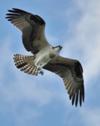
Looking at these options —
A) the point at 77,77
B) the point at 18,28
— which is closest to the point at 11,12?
the point at 18,28

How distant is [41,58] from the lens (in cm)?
4528

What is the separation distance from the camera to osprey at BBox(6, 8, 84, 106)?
4519 centimetres

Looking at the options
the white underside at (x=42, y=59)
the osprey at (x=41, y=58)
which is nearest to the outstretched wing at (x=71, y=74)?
the osprey at (x=41, y=58)

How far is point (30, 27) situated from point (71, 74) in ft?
7.95

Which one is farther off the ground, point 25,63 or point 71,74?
point 71,74

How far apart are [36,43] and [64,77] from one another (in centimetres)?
170

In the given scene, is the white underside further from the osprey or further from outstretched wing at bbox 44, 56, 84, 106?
outstretched wing at bbox 44, 56, 84, 106

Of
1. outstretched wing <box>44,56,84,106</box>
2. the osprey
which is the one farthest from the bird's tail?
outstretched wing <box>44,56,84,106</box>

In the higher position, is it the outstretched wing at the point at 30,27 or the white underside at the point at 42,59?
the outstretched wing at the point at 30,27

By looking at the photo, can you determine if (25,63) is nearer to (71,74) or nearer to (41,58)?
(41,58)

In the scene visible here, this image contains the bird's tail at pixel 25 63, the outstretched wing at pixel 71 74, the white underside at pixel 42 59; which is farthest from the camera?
the outstretched wing at pixel 71 74

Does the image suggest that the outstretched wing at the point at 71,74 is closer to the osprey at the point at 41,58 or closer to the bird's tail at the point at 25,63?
the osprey at the point at 41,58

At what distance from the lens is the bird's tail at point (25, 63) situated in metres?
44.9

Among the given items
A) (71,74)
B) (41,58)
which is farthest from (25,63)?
(71,74)
